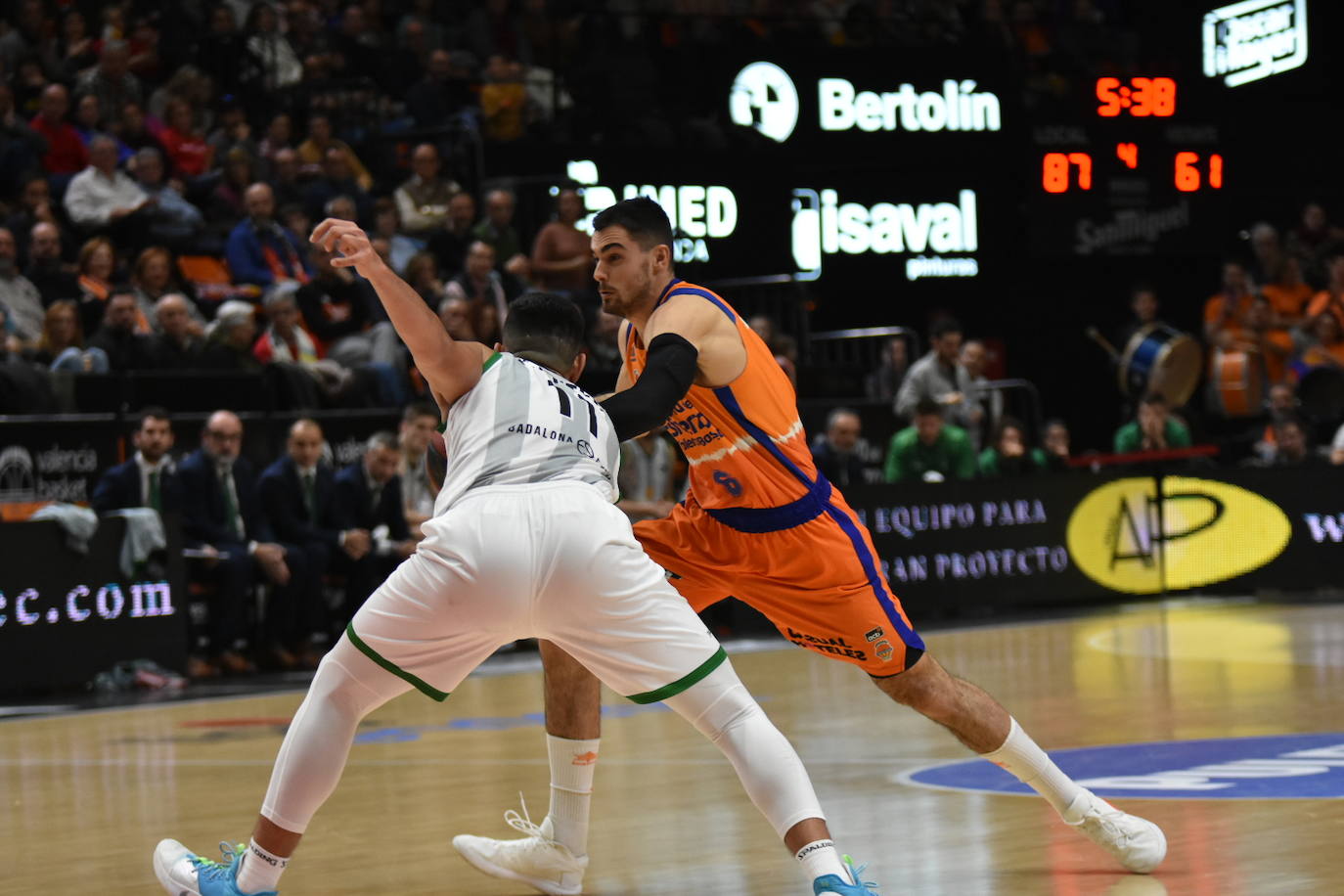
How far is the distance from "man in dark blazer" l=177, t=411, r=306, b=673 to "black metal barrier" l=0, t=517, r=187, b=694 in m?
0.40

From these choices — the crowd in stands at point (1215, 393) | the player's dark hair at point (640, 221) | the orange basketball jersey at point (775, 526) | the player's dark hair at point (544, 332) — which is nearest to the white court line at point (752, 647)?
the crowd in stands at point (1215, 393)

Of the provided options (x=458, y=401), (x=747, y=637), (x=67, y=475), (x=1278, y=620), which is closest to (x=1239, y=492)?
(x=1278, y=620)

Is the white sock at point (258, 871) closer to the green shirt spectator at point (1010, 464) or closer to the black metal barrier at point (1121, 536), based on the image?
the black metal barrier at point (1121, 536)

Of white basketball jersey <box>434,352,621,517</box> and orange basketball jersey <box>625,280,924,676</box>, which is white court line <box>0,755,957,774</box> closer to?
orange basketball jersey <box>625,280,924,676</box>

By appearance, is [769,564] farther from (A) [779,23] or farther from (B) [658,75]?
(A) [779,23]

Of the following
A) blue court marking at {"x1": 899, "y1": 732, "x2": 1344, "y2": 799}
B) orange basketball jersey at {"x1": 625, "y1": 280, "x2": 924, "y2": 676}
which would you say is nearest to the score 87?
blue court marking at {"x1": 899, "y1": 732, "x2": 1344, "y2": 799}

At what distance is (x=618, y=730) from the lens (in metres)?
8.92

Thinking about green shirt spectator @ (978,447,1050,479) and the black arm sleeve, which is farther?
green shirt spectator @ (978,447,1050,479)

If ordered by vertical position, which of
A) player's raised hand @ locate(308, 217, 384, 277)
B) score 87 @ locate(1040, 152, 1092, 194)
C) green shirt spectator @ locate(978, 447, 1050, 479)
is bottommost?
green shirt spectator @ locate(978, 447, 1050, 479)

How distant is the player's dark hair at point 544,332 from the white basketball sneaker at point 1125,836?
1.88 meters

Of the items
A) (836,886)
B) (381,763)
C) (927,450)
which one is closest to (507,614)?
(836,886)

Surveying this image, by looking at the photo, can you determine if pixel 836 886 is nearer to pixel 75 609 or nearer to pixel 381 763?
pixel 381 763

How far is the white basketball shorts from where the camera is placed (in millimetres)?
4543

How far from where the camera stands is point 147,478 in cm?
1190
